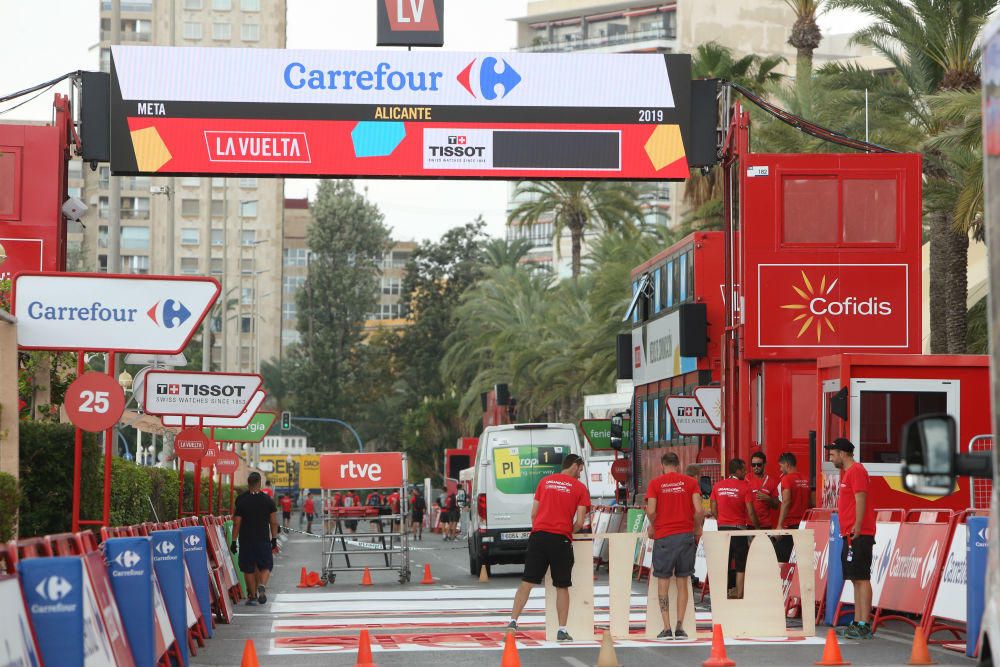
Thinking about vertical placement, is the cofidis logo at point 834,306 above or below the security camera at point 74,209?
below

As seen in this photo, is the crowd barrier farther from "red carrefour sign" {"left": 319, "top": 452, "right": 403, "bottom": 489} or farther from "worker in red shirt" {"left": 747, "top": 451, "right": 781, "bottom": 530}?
"red carrefour sign" {"left": 319, "top": 452, "right": 403, "bottom": 489}

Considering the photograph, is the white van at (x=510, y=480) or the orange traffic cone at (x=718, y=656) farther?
the white van at (x=510, y=480)

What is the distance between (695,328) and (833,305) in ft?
11.5

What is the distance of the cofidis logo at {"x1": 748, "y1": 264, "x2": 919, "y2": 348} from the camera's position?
906 inches

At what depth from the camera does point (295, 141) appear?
22453 mm

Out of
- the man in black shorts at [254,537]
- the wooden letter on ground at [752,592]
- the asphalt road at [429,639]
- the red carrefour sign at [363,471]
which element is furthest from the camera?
the red carrefour sign at [363,471]

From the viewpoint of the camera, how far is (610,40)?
138875 mm

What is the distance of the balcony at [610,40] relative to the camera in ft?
445

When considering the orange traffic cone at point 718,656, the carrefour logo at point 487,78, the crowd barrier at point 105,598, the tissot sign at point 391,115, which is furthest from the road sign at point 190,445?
the orange traffic cone at point 718,656

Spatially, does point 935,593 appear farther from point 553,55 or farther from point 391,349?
point 391,349

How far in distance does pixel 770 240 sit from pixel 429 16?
19.0ft

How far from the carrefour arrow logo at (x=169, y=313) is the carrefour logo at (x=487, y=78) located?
950cm

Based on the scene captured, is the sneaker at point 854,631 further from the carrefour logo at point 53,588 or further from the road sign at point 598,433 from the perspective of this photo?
the road sign at point 598,433

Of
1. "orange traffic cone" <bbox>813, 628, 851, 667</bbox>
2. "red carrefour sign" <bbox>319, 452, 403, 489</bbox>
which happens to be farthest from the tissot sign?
"orange traffic cone" <bbox>813, 628, 851, 667</bbox>
